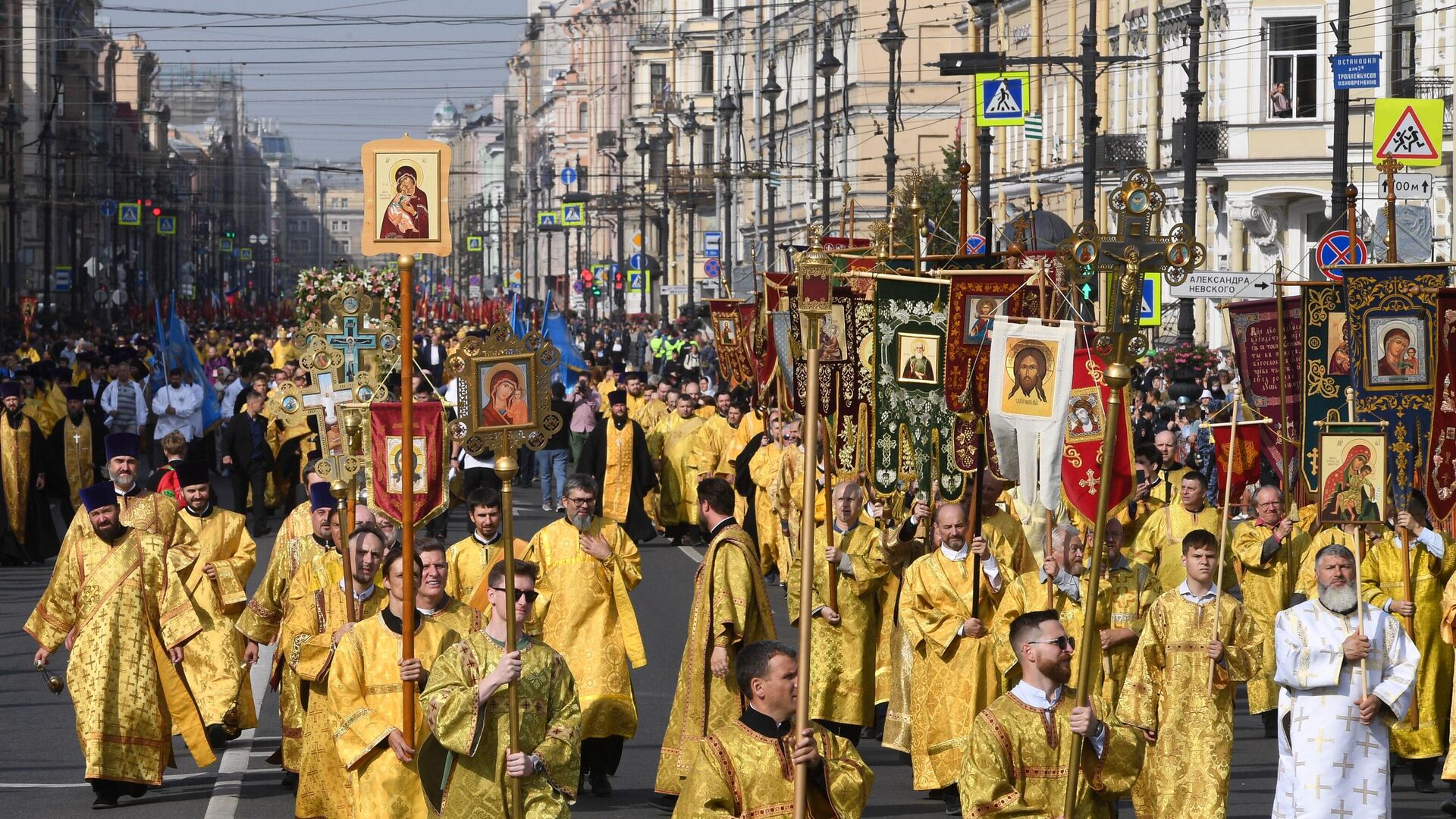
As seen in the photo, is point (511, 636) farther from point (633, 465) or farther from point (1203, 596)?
point (633, 465)

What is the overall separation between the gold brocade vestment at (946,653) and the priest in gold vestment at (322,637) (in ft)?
8.50

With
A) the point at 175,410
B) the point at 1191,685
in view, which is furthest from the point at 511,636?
the point at 175,410

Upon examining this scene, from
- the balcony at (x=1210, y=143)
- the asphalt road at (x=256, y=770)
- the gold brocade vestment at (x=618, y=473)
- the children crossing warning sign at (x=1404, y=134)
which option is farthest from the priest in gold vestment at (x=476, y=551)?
the balcony at (x=1210, y=143)

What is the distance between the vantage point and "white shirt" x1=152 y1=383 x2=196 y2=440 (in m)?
26.4

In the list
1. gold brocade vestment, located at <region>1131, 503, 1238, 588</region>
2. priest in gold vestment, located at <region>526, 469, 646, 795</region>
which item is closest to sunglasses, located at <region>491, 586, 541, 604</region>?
priest in gold vestment, located at <region>526, 469, 646, 795</region>

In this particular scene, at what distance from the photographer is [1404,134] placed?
18.8 meters

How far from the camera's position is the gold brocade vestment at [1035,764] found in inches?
270

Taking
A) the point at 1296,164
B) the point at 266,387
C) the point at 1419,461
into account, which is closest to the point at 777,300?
the point at 1419,461

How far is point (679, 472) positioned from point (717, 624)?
1373cm

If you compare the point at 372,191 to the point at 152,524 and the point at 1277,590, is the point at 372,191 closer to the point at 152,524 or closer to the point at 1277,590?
the point at 152,524

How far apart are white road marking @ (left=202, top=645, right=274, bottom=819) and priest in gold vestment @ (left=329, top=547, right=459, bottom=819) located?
2.34 metres

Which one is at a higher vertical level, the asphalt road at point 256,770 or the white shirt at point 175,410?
the white shirt at point 175,410

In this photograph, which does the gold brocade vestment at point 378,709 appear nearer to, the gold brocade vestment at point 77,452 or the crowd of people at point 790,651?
the crowd of people at point 790,651

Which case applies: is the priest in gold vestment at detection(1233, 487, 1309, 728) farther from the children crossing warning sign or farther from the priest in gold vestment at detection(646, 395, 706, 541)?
the priest in gold vestment at detection(646, 395, 706, 541)
